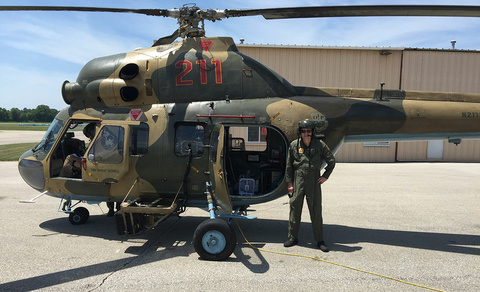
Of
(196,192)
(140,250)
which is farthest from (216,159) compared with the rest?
(140,250)

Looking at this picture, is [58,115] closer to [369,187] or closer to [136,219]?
[136,219]

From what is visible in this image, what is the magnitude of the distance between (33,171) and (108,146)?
5.06 feet

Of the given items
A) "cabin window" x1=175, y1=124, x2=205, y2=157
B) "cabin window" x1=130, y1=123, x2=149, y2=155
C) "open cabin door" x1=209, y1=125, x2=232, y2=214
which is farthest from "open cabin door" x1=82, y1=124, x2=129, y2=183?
"open cabin door" x1=209, y1=125, x2=232, y2=214

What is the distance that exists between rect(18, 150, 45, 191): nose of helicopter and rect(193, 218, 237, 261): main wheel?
321 cm

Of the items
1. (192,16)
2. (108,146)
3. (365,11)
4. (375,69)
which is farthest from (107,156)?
(375,69)

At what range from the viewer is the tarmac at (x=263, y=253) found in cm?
395

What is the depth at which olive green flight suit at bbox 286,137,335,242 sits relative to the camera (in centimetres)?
503

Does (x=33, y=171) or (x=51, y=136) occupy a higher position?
(x=51, y=136)

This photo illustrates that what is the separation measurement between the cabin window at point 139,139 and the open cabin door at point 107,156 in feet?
0.35

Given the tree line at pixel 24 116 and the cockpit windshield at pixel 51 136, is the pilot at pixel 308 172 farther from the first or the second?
the tree line at pixel 24 116

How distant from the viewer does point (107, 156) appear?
17.8 ft

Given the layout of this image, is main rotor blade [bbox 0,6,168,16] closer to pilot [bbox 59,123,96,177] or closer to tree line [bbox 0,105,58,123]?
pilot [bbox 59,123,96,177]

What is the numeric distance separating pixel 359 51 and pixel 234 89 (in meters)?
13.2

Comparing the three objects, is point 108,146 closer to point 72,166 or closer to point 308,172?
point 72,166
